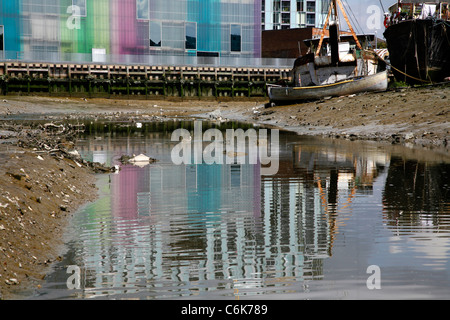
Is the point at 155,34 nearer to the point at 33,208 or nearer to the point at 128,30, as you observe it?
the point at 128,30

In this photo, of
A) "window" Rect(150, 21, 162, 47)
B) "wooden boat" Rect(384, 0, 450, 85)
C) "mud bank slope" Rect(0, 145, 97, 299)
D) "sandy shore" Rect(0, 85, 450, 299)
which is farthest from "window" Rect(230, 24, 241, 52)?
"mud bank slope" Rect(0, 145, 97, 299)

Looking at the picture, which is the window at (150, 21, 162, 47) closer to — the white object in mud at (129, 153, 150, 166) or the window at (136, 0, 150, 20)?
the window at (136, 0, 150, 20)

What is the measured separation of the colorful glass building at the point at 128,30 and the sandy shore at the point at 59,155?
7.06 metres

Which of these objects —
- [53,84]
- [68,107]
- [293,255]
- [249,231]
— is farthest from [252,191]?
[53,84]

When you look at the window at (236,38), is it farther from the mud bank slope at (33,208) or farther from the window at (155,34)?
the mud bank slope at (33,208)

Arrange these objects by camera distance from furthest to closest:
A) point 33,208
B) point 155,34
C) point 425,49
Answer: point 155,34 < point 425,49 < point 33,208

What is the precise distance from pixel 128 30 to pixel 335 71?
1160 inches

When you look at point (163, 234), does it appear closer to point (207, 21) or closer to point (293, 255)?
point (293, 255)

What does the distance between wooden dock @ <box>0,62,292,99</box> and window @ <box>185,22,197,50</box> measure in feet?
8.55

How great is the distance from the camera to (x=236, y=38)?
72.8 metres

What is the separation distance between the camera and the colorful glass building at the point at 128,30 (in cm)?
6531

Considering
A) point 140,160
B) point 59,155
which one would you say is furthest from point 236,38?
point 59,155

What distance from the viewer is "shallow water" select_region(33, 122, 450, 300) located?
20.8 ft
